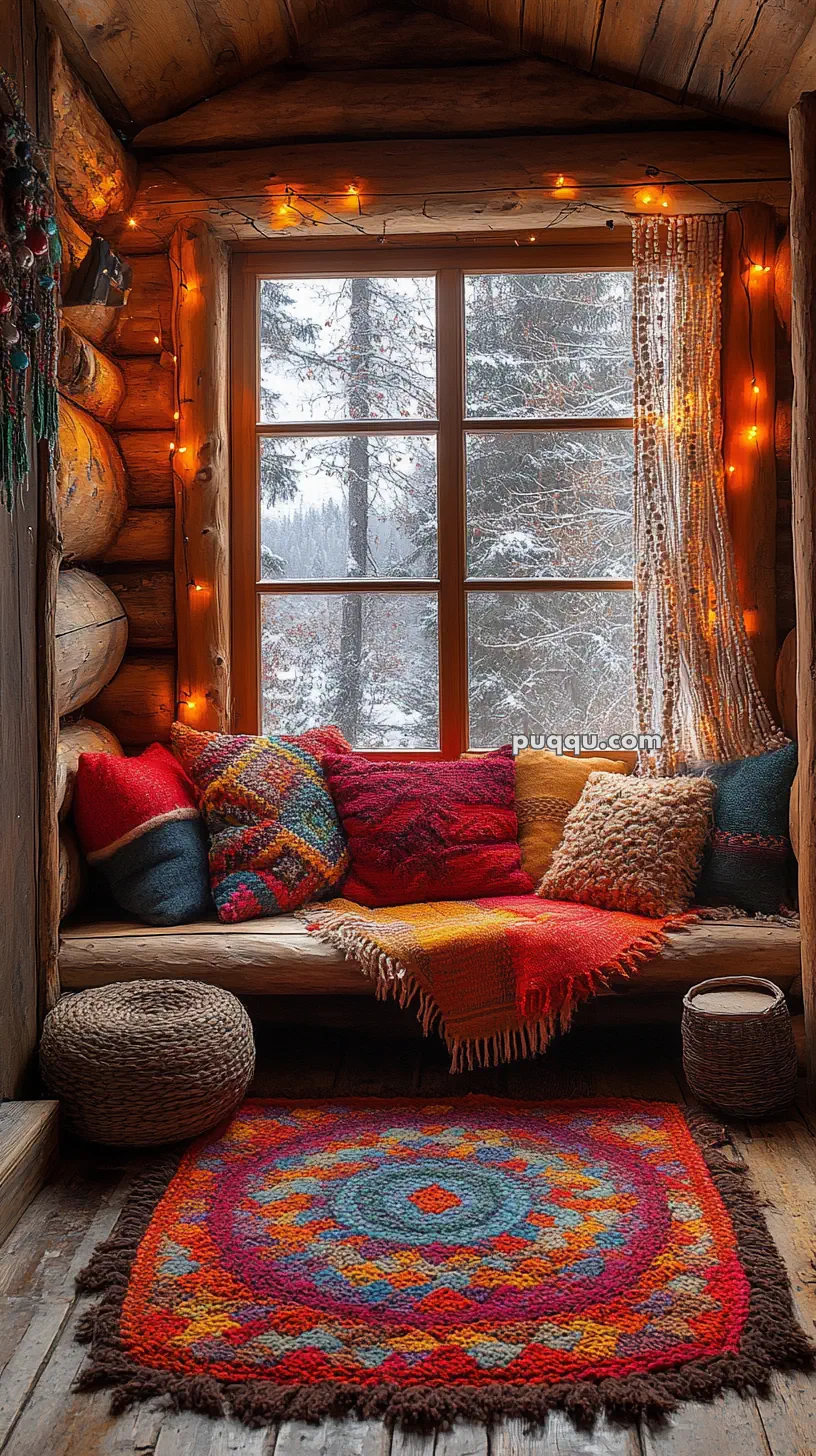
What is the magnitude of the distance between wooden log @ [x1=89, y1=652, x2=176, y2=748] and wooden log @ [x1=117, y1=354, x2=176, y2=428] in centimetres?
76

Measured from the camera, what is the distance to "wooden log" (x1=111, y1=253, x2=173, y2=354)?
3621mm

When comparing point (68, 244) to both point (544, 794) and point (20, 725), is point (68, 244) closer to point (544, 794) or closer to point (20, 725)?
point (20, 725)

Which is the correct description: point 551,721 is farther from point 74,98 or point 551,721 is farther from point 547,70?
point 74,98

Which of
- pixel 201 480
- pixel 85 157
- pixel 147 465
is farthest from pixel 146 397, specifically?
pixel 85 157

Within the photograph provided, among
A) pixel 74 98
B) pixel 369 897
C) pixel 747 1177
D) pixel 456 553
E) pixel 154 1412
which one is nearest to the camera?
pixel 154 1412

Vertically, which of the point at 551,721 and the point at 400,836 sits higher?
the point at 551,721

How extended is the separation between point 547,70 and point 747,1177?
10.2 feet

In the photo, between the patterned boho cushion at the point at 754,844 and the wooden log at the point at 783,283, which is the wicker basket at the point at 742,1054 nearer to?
the patterned boho cushion at the point at 754,844

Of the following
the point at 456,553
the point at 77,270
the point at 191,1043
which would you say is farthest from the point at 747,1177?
the point at 77,270

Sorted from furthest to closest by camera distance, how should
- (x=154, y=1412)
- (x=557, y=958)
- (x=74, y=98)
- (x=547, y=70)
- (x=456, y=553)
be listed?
(x=456, y=553), (x=547, y=70), (x=74, y=98), (x=557, y=958), (x=154, y=1412)

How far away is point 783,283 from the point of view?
3371 millimetres

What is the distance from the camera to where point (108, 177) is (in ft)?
10.9

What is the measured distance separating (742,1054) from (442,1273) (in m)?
0.92

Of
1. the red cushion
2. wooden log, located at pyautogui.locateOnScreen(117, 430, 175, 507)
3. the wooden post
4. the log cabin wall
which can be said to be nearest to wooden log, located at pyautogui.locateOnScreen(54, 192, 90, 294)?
the log cabin wall
